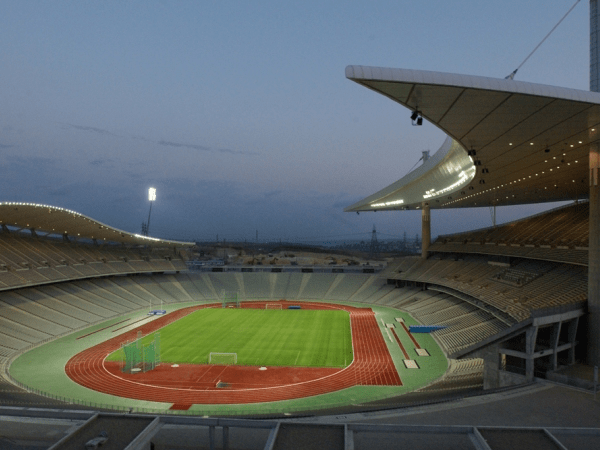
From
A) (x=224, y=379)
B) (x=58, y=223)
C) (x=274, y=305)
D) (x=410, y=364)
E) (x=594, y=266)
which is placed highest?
(x=58, y=223)

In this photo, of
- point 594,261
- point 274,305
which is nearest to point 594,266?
point 594,261

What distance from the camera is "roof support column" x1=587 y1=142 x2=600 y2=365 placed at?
18.2 meters

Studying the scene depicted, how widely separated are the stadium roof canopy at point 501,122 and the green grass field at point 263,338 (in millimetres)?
14618

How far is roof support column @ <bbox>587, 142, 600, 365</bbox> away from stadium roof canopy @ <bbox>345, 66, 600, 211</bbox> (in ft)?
3.72

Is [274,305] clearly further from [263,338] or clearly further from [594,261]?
[594,261]

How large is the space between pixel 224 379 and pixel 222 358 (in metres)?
4.11

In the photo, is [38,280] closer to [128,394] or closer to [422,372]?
[128,394]

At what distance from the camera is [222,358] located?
89.3ft

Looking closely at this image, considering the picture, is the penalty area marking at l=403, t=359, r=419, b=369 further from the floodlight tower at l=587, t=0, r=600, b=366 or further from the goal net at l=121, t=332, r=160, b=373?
the goal net at l=121, t=332, r=160, b=373

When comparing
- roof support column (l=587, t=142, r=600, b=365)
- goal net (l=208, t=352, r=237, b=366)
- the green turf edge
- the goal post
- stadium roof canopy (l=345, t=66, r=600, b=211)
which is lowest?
the goal post

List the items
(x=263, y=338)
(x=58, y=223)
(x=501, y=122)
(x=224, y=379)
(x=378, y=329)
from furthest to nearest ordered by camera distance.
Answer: (x=58, y=223)
(x=378, y=329)
(x=263, y=338)
(x=224, y=379)
(x=501, y=122)

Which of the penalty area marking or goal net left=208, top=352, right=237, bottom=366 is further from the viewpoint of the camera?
goal net left=208, top=352, right=237, bottom=366

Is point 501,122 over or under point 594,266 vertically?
over

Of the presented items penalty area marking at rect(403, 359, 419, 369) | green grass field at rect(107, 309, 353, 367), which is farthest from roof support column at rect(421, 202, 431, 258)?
penalty area marking at rect(403, 359, 419, 369)
